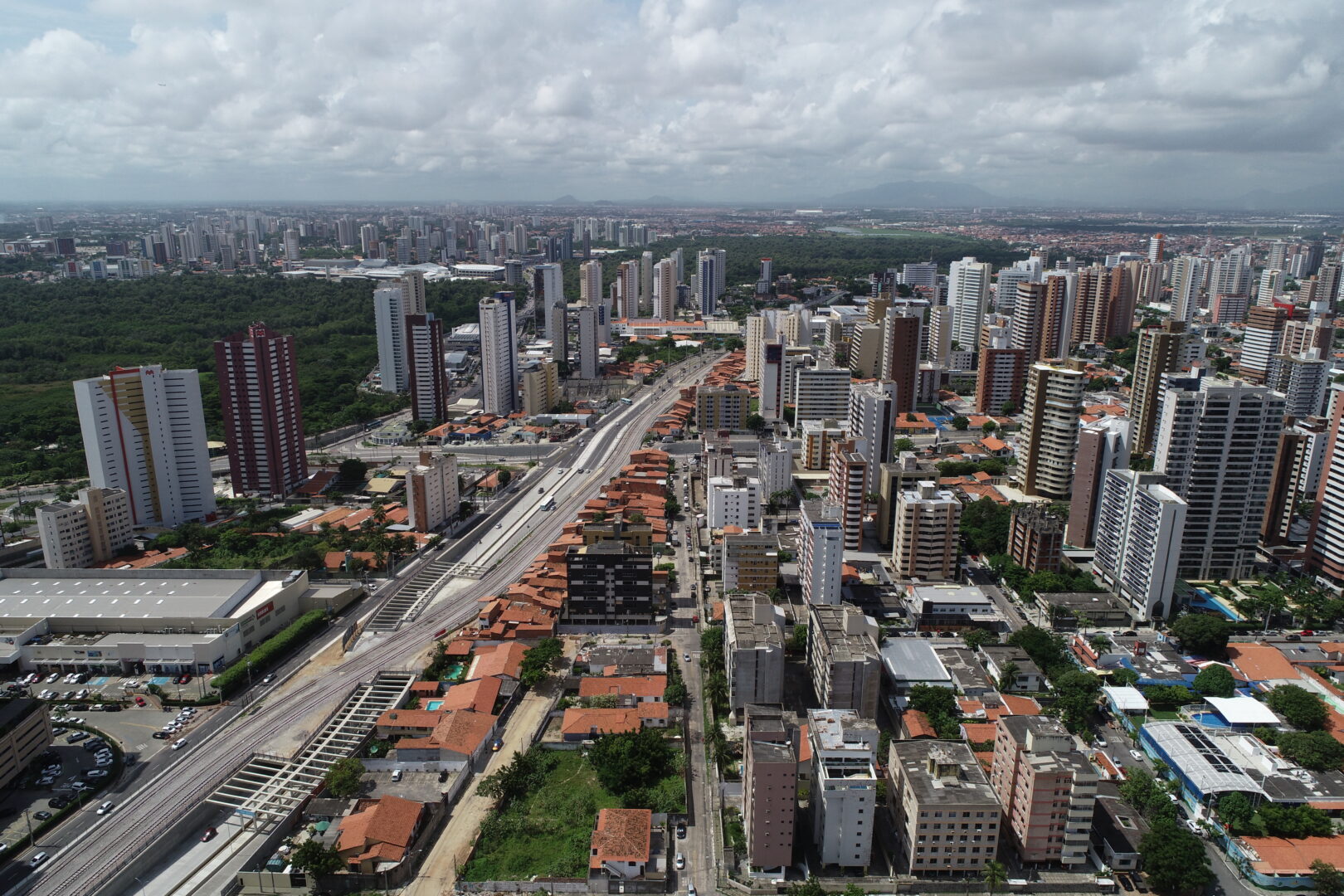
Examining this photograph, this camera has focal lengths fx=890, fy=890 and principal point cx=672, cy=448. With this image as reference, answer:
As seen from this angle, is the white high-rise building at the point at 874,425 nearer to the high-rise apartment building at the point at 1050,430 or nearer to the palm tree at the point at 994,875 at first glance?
the high-rise apartment building at the point at 1050,430

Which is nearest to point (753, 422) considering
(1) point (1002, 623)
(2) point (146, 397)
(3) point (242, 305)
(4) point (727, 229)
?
(1) point (1002, 623)

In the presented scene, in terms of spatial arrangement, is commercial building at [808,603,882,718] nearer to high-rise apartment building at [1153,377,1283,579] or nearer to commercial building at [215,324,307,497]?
high-rise apartment building at [1153,377,1283,579]

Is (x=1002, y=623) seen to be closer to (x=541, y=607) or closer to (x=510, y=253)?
(x=541, y=607)

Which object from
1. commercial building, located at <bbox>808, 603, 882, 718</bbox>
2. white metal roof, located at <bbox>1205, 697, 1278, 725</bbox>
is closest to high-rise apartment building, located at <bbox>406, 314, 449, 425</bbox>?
commercial building, located at <bbox>808, 603, 882, 718</bbox>

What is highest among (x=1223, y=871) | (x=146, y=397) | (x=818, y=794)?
(x=146, y=397)

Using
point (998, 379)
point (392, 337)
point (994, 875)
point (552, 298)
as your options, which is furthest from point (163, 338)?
point (994, 875)

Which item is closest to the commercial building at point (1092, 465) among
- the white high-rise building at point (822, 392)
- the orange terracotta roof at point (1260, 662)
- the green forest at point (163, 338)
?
the orange terracotta roof at point (1260, 662)
